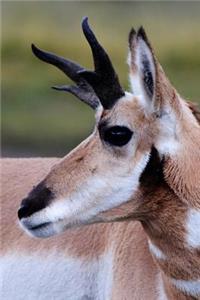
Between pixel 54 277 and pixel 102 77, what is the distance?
5.19 feet

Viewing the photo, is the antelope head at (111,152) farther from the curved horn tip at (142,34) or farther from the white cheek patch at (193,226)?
the white cheek patch at (193,226)

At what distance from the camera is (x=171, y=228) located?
5508mm

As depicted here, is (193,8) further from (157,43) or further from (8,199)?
(8,199)

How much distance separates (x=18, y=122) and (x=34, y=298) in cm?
909

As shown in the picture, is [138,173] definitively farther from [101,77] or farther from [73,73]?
[73,73]

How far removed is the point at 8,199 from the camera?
7.04 meters

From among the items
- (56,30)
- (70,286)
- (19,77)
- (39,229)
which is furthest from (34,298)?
(56,30)

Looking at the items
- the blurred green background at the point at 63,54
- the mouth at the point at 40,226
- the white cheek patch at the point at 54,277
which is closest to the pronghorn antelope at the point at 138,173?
the mouth at the point at 40,226

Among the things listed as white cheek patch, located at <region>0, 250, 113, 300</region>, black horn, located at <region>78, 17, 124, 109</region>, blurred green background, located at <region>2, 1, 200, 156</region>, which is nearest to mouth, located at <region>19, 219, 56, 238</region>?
black horn, located at <region>78, 17, 124, 109</region>

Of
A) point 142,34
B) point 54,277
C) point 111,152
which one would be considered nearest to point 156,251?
point 111,152

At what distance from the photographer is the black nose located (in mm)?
5488

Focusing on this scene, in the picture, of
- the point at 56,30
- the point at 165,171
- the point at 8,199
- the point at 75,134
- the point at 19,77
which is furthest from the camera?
the point at 56,30

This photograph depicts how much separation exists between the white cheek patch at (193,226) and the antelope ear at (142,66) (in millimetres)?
529

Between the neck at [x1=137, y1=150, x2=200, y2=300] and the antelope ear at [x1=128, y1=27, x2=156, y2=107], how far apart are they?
28 cm
